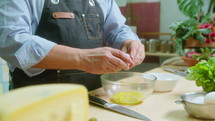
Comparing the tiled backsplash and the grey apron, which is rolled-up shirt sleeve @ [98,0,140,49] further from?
the tiled backsplash

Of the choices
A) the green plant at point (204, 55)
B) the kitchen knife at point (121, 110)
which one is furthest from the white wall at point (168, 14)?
the kitchen knife at point (121, 110)

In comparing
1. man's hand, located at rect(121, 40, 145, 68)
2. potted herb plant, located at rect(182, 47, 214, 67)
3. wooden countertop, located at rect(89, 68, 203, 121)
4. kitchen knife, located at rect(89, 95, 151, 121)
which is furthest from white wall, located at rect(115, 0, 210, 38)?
kitchen knife, located at rect(89, 95, 151, 121)

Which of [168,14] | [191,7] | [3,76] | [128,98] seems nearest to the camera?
[128,98]

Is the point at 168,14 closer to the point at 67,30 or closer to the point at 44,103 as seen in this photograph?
the point at 67,30

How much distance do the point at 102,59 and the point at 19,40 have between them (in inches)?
11.0

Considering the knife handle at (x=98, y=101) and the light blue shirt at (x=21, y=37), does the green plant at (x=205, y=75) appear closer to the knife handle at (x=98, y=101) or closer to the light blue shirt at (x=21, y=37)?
the knife handle at (x=98, y=101)

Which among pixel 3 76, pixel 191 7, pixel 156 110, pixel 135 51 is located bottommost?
pixel 3 76

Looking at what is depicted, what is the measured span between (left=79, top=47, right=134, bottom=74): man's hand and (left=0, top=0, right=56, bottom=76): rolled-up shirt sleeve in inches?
4.8

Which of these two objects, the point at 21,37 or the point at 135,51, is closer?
the point at 21,37

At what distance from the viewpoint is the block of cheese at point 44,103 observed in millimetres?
295

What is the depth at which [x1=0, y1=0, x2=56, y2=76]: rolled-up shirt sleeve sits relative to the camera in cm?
80

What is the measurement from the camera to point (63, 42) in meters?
1.02

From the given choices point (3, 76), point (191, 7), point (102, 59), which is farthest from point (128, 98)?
point (191, 7)

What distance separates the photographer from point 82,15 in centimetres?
109
